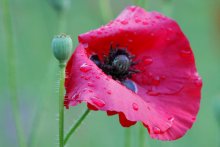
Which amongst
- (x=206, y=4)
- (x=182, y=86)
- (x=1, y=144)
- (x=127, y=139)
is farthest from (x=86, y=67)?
(x=206, y=4)

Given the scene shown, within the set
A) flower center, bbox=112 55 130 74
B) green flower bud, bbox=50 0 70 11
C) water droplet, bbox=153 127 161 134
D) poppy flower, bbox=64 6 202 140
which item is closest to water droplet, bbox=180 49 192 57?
poppy flower, bbox=64 6 202 140

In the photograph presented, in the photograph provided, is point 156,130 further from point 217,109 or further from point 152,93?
point 217,109

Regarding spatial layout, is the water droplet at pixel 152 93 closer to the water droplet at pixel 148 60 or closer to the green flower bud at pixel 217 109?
the water droplet at pixel 148 60

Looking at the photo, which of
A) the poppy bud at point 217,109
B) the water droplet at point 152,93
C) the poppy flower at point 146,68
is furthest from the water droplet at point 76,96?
the poppy bud at point 217,109

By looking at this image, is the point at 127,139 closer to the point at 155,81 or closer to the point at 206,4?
the point at 155,81

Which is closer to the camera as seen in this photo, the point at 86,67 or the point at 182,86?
the point at 86,67

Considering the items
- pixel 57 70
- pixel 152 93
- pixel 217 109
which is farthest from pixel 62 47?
pixel 57 70
